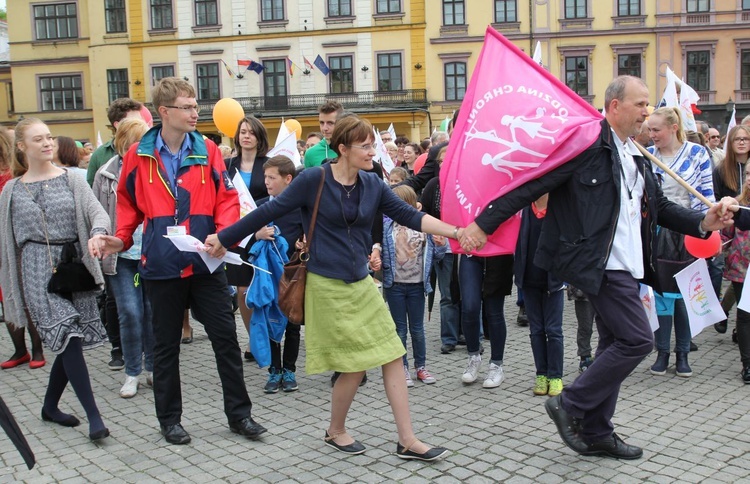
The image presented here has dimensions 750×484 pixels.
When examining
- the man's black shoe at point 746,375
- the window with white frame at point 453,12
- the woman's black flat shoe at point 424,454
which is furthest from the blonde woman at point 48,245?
the window with white frame at point 453,12

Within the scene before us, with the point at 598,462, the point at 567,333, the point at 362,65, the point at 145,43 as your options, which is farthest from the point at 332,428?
the point at 145,43

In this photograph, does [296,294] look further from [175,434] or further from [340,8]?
[340,8]

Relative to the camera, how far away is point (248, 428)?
5.04m

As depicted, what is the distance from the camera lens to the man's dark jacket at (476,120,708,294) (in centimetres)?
427

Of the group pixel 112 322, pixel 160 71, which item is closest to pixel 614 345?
pixel 112 322

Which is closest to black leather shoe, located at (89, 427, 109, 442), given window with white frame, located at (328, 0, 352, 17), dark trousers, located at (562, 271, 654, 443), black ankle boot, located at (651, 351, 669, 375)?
dark trousers, located at (562, 271, 654, 443)

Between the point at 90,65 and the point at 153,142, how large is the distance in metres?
42.5

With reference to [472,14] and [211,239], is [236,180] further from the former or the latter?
[472,14]

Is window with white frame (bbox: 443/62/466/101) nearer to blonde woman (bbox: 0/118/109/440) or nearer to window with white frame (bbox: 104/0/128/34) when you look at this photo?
window with white frame (bbox: 104/0/128/34)

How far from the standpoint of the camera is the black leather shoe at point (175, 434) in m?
5.02

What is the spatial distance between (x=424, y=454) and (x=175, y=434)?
5.52 feet

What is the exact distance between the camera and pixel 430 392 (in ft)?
20.0

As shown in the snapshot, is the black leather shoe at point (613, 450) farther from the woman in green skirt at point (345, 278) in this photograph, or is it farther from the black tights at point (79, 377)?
the black tights at point (79, 377)

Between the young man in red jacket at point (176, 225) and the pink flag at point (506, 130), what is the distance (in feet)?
5.07
